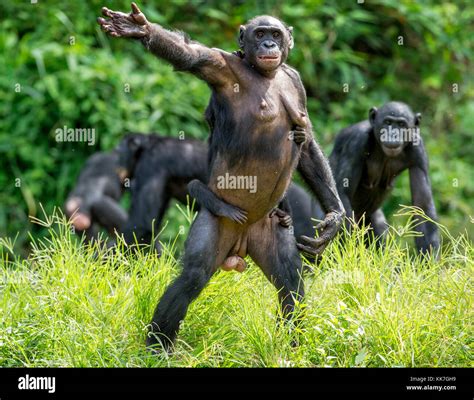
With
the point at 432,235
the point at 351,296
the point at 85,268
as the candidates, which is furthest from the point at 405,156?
the point at 85,268

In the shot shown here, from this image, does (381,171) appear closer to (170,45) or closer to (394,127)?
(394,127)

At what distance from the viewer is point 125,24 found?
19.9 ft

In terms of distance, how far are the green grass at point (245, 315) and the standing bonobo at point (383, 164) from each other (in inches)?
65.1

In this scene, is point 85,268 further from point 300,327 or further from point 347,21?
point 347,21

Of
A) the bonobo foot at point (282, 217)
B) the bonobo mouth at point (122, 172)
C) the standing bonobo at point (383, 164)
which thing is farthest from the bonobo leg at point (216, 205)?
the bonobo mouth at point (122, 172)

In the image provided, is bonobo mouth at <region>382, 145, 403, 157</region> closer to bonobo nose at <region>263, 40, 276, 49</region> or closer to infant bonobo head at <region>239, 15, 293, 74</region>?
infant bonobo head at <region>239, 15, 293, 74</region>

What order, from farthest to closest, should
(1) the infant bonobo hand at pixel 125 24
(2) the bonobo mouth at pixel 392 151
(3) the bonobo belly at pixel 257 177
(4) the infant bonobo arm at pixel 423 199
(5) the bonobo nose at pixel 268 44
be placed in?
(4) the infant bonobo arm at pixel 423 199 < (2) the bonobo mouth at pixel 392 151 < (3) the bonobo belly at pixel 257 177 < (5) the bonobo nose at pixel 268 44 < (1) the infant bonobo hand at pixel 125 24

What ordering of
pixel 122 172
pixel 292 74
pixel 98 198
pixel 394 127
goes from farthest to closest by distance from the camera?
pixel 98 198, pixel 122 172, pixel 394 127, pixel 292 74

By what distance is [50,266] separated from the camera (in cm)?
797

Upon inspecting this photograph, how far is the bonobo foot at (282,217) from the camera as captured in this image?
7.00 m

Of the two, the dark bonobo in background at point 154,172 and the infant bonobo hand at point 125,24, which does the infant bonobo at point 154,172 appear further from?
the infant bonobo hand at point 125,24

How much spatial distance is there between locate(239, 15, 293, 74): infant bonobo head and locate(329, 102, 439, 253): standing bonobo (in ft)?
9.01

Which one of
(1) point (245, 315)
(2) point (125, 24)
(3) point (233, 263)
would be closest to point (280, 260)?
(3) point (233, 263)

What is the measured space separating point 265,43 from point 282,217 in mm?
1311
